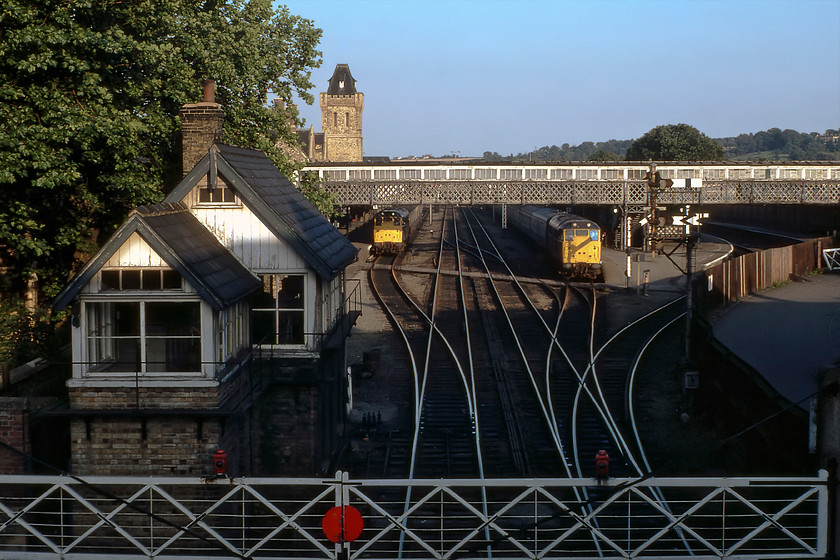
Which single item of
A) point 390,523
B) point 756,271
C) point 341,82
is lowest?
point 390,523

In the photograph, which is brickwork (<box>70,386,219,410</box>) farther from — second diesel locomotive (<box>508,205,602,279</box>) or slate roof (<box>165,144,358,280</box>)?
second diesel locomotive (<box>508,205,602,279</box>)

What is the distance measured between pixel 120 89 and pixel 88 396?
29.9 feet

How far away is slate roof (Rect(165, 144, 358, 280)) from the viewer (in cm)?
1447

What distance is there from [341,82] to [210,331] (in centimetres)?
11360

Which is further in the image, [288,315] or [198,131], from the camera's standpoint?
[288,315]

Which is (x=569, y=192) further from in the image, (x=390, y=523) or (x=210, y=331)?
(x=390, y=523)

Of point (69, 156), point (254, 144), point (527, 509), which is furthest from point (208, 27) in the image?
point (527, 509)

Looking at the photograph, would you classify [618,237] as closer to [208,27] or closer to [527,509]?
[208,27]

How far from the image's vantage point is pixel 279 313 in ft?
51.8

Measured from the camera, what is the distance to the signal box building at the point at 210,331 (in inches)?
496

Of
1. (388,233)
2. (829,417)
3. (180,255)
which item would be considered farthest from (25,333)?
(388,233)

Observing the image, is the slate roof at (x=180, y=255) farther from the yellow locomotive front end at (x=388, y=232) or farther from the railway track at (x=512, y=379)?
the yellow locomotive front end at (x=388, y=232)

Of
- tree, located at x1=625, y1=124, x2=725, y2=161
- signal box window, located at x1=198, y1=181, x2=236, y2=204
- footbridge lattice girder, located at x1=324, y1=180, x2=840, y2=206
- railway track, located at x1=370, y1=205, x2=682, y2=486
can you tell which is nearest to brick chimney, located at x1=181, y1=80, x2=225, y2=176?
signal box window, located at x1=198, y1=181, x2=236, y2=204

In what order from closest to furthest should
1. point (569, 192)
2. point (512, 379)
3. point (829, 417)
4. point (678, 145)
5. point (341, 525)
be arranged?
1. point (341, 525)
2. point (829, 417)
3. point (512, 379)
4. point (569, 192)
5. point (678, 145)
